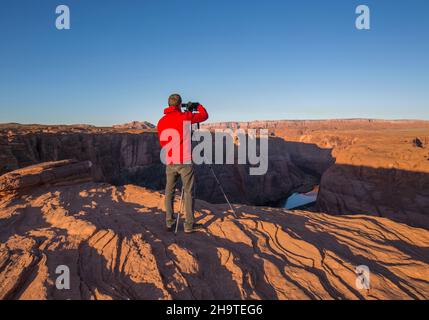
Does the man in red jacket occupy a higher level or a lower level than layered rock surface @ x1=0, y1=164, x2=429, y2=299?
higher

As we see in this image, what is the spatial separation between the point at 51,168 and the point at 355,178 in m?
20.2

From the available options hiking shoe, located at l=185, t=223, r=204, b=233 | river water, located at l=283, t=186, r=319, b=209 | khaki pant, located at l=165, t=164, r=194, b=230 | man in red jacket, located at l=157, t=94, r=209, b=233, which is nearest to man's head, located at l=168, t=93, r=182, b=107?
man in red jacket, located at l=157, t=94, r=209, b=233

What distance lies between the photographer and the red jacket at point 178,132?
12.0 ft

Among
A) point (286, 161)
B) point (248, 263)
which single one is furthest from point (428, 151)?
point (286, 161)

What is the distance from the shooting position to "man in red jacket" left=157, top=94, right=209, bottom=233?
12.0ft

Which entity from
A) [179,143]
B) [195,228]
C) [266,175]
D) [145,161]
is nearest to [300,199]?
[266,175]

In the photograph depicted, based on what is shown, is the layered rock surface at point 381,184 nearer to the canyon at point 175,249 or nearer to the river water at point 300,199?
the canyon at point 175,249

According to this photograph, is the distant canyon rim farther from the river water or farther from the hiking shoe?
the hiking shoe

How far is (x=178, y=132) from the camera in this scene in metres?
3.66

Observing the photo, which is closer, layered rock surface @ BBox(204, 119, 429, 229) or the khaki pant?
the khaki pant

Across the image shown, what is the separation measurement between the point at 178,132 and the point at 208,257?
5.88 feet

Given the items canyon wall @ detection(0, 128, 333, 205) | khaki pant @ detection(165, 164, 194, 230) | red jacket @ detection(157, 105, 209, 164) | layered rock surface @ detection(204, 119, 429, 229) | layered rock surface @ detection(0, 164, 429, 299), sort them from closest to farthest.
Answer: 1. layered rock surface @ detection(0, 164, 429, 299)
2. red jacket @ detection(157, 105, 209, 164)
3. khaki pant @ detection(165, 164, 194, 230)
4. layered rock surface @ detection(204, 119, 429, 229)
5. canyon wall @ detection(0, 128, 333, 205)

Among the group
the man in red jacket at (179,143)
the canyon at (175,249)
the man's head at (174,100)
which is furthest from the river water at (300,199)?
the man's head at (174,100)

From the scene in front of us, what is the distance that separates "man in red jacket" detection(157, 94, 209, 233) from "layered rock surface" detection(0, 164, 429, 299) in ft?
2.35
